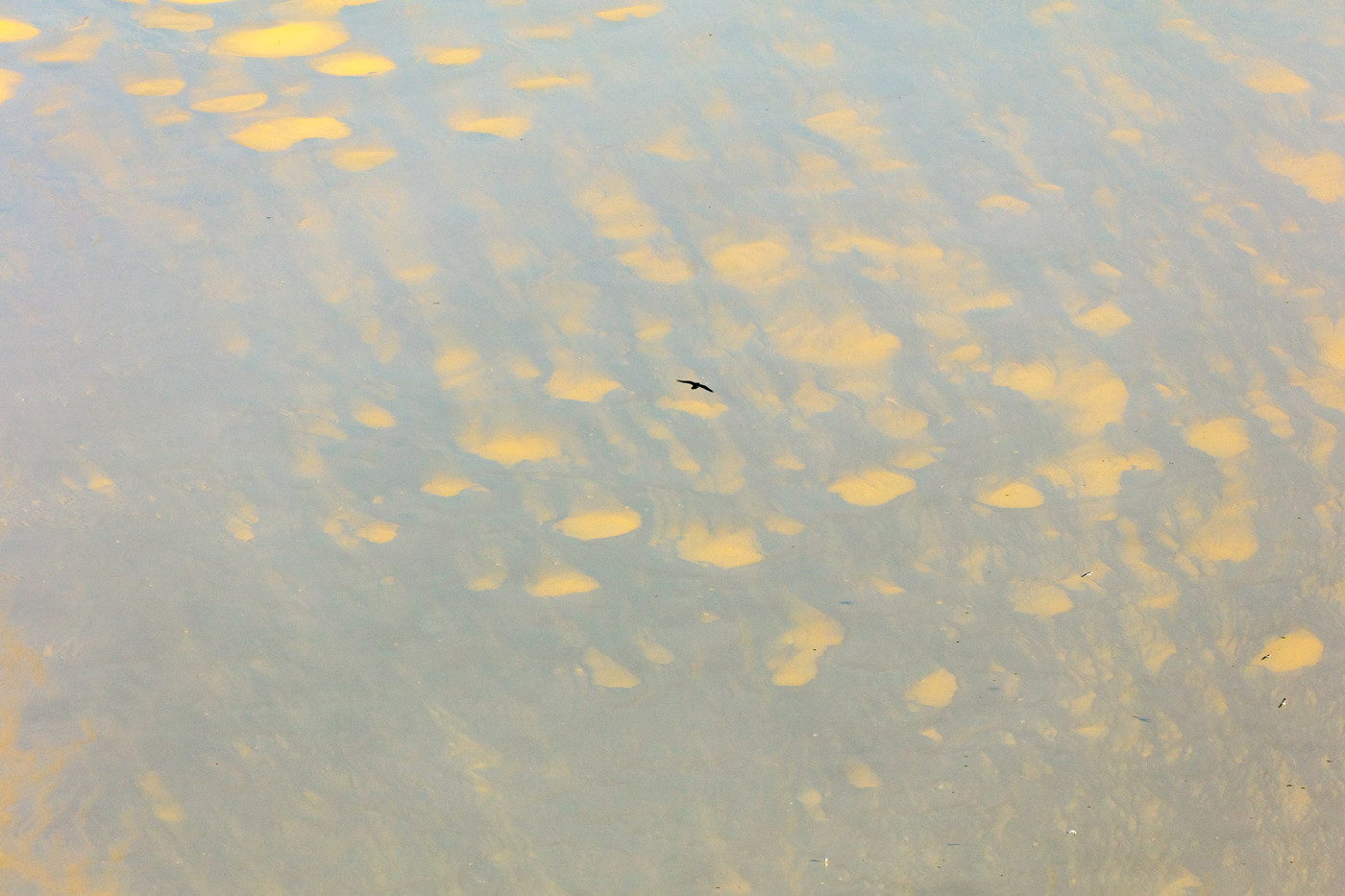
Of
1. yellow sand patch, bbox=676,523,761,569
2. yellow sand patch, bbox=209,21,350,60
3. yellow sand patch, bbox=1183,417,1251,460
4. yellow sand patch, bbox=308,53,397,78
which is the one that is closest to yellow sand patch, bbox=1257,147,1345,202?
yellow sand patch, bbox=1183,417,1251,460

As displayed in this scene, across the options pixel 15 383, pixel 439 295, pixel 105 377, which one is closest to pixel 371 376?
pixel 439 295

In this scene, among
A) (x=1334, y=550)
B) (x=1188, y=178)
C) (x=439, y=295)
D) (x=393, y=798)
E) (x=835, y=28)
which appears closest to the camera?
(x=393, y=798)

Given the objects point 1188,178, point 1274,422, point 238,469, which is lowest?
point 238,469

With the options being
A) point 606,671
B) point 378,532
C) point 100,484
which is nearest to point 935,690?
point 606,671

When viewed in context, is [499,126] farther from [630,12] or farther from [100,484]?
[100,484]

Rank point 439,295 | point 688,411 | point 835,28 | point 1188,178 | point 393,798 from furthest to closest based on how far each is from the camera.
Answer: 1. point 835,28
2. point 1188,178
3. point 439,295
4. point 688,411
5. point 393,798

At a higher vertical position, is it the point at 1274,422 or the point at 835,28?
the point at 835,28

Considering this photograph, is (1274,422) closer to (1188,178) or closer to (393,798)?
(1188,178)
